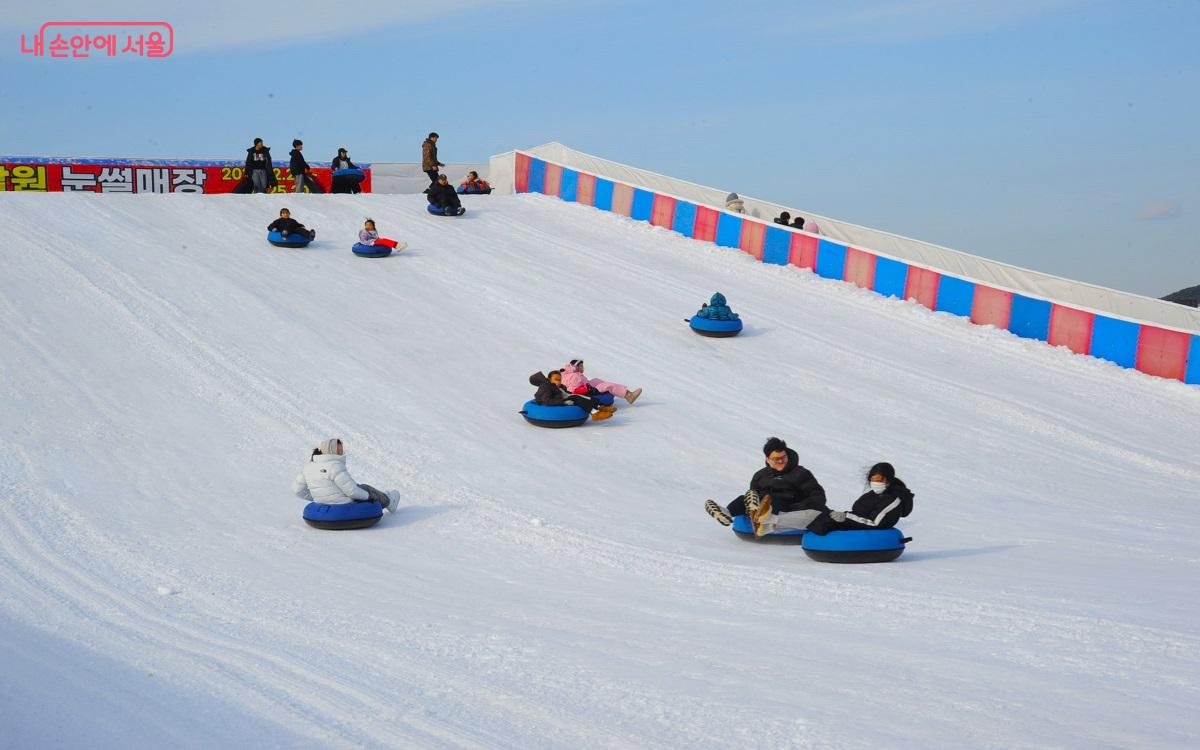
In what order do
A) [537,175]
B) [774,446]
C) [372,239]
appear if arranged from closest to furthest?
[774,446] < [372,239] < [537,175]

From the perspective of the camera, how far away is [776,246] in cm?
2066

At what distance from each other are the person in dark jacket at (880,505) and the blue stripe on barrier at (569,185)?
16.9 meters

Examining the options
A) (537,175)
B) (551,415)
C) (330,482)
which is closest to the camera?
(330,482)

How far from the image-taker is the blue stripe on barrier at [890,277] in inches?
747

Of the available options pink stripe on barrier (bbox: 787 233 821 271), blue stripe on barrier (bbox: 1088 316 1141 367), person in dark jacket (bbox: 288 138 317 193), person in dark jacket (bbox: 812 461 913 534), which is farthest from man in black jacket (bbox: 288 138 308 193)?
person in dark jacket (bbox: 812 461 913 534)

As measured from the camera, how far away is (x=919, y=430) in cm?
1371

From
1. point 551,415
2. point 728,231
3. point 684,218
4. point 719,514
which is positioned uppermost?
point 684,218

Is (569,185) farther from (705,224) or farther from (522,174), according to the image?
(705,224)

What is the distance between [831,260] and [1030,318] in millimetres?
3582

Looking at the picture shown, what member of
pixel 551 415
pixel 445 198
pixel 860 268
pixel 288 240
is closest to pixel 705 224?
pixel 860 268

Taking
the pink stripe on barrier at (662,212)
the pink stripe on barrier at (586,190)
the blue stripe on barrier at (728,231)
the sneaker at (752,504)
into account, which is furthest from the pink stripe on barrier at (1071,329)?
the pink stripe on barrier at (586,190)

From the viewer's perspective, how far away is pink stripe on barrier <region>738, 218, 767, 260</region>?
20891 mm

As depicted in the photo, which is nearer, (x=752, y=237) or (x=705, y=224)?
(x=752, y=237)

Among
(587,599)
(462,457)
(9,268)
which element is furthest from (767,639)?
(9,268)
